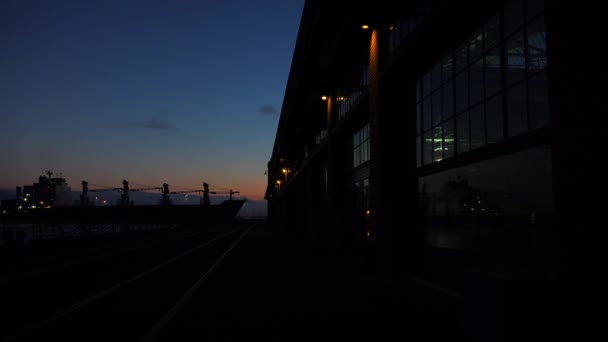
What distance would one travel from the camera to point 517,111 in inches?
354

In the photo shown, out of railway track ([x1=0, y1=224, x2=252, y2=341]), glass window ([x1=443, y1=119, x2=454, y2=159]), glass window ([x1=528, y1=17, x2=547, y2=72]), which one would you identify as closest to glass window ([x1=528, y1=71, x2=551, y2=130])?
glass window ([x1=528, y1=17, x2=547, y2=72])

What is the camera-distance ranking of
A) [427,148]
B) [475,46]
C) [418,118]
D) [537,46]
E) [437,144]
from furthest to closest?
[418,118]
[427,148]
[437,144]
[475,46]
[537,46]

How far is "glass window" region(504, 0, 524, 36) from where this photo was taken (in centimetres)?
890

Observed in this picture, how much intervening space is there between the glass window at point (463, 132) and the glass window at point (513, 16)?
255 cm

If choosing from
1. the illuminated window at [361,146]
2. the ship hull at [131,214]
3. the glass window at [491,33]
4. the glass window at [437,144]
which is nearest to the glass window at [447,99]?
the glass window at [437,144]

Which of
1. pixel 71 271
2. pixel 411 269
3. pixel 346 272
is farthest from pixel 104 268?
pixel 411 269

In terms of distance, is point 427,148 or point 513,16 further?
point 427,148

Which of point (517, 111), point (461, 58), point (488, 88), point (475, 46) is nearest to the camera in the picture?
point (517, 111)

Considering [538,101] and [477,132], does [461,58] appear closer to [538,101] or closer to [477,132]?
[477,132]

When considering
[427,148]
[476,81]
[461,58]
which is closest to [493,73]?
[476,81]

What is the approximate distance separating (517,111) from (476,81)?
6.79ft

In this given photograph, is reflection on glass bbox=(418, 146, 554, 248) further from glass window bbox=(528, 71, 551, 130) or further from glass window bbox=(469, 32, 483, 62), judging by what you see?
glass window bbox=(469, 32, 483, 62)

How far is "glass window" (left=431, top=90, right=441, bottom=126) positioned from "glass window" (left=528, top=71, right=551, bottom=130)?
185 inches

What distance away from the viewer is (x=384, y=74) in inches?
538
